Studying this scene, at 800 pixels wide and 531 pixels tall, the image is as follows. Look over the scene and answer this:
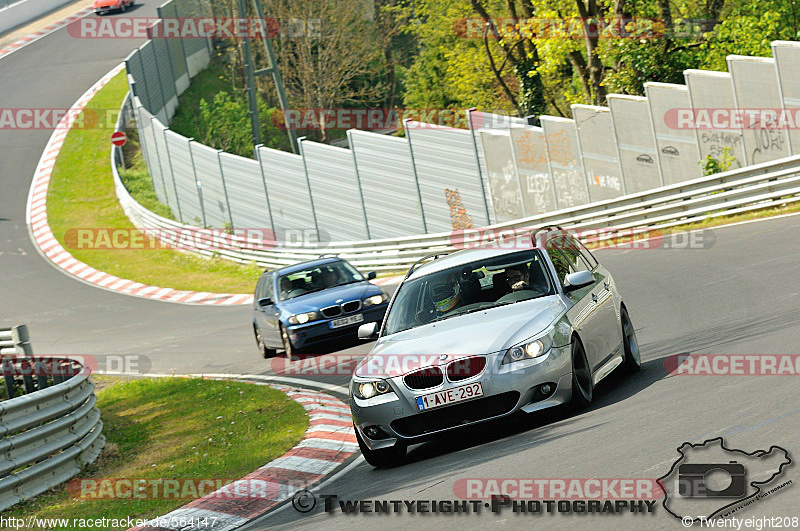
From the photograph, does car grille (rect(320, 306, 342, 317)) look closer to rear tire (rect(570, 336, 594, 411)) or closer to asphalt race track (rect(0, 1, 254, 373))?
asphalt race track (rect(0, 1, 254, 373))

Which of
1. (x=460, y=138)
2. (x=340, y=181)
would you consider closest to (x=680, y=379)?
(x=460, y=138)

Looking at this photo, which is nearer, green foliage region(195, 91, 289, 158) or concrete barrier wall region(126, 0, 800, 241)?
concrete barrier wall region(126, 0, 800, 241)

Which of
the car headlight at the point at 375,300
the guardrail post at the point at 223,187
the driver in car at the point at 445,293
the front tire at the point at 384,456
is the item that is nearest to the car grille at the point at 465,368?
the front tire at the point at 384,456

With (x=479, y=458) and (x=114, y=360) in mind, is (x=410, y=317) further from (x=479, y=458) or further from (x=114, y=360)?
(x=114, y=360)

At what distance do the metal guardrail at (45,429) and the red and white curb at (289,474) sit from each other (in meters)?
1.74

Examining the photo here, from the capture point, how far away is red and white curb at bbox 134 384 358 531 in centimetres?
888

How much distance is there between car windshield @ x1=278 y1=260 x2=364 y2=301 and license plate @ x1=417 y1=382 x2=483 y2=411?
34.4ft

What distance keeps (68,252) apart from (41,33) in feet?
127

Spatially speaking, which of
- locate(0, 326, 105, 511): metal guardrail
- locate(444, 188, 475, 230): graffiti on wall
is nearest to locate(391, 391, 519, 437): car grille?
locate(0, 326, 105, 511): metal guardrail

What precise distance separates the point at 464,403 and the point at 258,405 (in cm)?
599

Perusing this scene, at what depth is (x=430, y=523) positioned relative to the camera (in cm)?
698

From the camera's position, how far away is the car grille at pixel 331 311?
18.1 meters

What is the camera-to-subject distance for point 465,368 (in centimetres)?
882

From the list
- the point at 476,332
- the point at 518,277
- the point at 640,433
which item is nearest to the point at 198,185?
the point at 518,277
